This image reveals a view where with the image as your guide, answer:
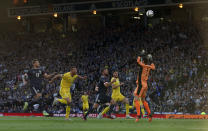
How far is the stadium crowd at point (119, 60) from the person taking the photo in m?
28.7

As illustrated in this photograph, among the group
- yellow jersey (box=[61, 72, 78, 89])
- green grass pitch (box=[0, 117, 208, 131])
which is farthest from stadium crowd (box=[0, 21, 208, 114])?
green grass pitch (box=[0, 117, 208, 131])

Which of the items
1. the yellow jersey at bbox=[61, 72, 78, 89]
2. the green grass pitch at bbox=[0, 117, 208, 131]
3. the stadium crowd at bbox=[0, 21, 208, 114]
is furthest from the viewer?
the stadium crowd at bbox=[0, 21, 208, 114]

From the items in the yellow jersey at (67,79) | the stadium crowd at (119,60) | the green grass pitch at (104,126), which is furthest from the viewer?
the stadium crowd at (119,60)

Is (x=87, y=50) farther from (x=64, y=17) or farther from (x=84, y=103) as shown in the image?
(x=84, y=103)

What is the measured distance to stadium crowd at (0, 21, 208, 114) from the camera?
1131 inches

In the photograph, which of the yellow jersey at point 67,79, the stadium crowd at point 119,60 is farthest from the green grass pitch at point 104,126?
the stadium crowd at point 119,60

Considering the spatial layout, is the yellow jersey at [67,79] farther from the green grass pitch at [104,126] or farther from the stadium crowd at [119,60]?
the stadium crowd at [119,60]

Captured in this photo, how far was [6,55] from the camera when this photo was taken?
133 ft

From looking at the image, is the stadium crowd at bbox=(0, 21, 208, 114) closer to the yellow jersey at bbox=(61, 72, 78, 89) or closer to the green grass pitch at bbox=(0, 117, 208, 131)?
the yellow jersey at bbox=(61, 72, 78, 89)

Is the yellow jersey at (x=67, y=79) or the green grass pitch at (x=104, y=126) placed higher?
the yellow jersey at (x=67, y=79)

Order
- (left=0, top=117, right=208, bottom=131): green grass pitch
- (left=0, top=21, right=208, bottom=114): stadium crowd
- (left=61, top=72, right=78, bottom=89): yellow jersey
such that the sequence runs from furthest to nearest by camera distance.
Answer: (left=0, top=21, right=208, bottom=114): stadium crowd → (left=61, top=72, right=78, bottom=89): yellow jersey → (left=0, top=117, right=208, bottom=131): green grass pitch

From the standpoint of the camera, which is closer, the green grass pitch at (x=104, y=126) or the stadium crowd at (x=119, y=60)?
the green grass pitch at (x=104, y=126)

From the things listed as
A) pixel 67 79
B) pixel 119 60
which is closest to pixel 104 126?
pixel 67 79

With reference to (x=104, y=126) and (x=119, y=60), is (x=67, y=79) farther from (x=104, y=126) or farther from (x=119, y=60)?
(x=119, y=60)
